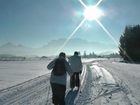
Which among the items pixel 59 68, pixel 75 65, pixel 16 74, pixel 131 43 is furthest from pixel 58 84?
pixel 131 43

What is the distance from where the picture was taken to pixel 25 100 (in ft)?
31.9

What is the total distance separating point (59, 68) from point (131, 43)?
192 feet

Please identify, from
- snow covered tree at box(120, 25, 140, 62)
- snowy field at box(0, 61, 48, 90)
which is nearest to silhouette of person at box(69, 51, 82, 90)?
snowy field at box(0, 61, 48, 90)

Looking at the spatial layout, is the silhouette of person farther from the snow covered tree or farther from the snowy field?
the snow covered tree

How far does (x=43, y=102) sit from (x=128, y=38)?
191ft

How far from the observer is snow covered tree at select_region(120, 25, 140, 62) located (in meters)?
63.1

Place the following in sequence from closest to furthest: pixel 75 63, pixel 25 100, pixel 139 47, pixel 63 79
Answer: pixel 63 79, pixel 25 100, pixel 75 63, pixel 139 47

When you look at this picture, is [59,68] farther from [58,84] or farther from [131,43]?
[131,43]

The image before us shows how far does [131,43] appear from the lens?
208 ft

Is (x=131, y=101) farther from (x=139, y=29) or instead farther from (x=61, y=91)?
(x=139, y=29)

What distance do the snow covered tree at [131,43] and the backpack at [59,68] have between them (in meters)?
58.0

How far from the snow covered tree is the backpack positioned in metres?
58.0

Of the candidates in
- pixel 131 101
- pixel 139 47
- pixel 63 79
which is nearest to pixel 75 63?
pixel 131 101

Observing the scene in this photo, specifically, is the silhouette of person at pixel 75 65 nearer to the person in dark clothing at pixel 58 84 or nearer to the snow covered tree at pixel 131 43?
the person in dark clothing at pixel 58 84
